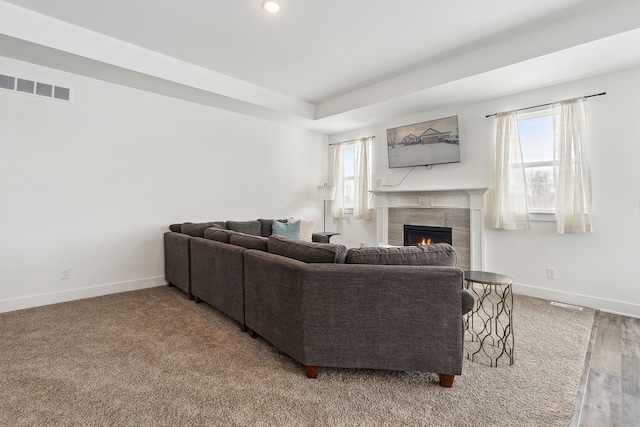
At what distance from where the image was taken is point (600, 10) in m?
2.53

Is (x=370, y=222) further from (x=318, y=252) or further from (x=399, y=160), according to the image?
(x=318, y=252)

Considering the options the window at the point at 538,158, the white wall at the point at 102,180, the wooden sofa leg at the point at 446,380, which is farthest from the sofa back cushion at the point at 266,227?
the window at the point at 538,158

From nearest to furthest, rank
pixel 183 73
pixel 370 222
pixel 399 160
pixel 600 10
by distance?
pixel 600 10
pixel 183 73
pixel 399 160
pixel 370 222

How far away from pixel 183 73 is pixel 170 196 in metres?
1.57

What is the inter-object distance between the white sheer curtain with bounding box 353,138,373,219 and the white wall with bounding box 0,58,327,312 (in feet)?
6.32

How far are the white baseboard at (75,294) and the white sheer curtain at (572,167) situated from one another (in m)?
4.96

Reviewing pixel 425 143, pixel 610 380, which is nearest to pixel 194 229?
pixel 425 143

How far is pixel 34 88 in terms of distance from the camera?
3031 mm

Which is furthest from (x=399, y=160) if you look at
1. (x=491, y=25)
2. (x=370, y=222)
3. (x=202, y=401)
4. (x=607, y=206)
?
(x=202, y=401)

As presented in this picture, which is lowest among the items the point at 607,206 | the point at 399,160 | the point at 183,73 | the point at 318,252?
the point at 318,252

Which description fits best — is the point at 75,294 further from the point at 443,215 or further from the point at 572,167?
the point at 572,167

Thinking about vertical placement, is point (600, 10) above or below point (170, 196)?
above

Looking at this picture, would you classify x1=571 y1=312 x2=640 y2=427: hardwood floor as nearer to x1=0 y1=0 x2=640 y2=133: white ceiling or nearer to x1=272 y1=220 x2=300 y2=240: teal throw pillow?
x1=0 y1=0 x2=640 y2=133: white ceiling

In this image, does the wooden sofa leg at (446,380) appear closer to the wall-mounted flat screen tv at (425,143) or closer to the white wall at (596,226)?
the white wall at (596,226)
